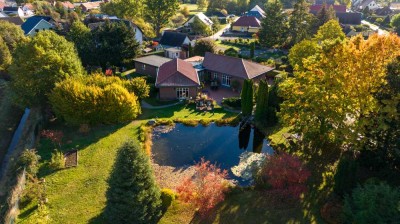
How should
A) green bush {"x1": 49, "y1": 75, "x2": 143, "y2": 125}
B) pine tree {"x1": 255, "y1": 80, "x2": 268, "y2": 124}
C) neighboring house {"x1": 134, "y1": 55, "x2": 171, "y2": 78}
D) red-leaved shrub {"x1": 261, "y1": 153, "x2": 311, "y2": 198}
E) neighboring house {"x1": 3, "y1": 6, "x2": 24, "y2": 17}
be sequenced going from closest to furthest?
red-leaved shrub {"x1": 261, "y1": 153, "x2": 311, "y2": 198} → green bush {"x1": 49, "y1": 75, "x2": 143, "y2": 125} → pine tree {"x1": 255, "y1": 80, "x2": 268, "y2": 124} → neighboring house {"x1": 134, "y1": 55, "x2": 171, "y2": 78} → neighboring house {"x1": 3, "y1": 6, "x2": 24, "y2": 17}

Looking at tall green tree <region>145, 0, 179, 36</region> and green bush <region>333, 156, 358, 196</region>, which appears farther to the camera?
tall green tree <region>145, 0, 179, 36</region>

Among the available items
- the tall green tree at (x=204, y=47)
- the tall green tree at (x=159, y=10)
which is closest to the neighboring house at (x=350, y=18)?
the tall green tree at (x=159, y=10)

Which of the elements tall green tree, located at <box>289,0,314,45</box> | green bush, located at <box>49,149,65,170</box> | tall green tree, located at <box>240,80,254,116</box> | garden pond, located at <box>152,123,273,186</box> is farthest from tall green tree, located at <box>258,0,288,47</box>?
green bush, located at <box>49,149,65,170</box>

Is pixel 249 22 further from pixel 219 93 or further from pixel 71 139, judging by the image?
pixel 71 139

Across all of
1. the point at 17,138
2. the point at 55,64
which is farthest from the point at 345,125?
the point at 17,138

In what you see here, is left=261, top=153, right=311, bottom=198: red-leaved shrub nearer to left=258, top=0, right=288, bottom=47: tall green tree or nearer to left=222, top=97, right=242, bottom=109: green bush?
left=222, top=97, right=242, bottom=109: green bush

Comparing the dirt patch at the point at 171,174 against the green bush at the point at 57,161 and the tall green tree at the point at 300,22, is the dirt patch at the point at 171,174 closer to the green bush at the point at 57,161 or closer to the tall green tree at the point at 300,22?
the green bush at the point at 57,161

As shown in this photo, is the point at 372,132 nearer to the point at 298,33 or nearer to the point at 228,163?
the point at 228,163
